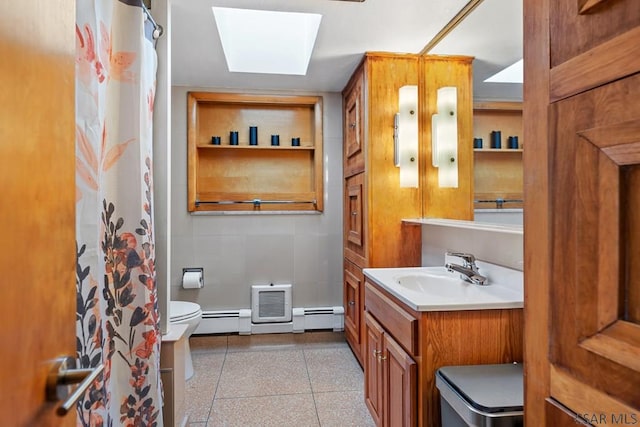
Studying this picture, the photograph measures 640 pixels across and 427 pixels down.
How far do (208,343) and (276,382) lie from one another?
92cm

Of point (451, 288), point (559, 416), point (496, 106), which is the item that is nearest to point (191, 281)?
point (451, 288)

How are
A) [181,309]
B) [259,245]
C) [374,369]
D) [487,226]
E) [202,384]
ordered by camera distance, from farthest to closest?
[259,245] < [181,309] < [202,384] < [374,369] < [487,226]

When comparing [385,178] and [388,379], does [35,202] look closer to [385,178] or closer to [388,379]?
[388,379]

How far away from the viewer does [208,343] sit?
2.99m

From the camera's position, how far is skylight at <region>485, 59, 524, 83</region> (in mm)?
1444

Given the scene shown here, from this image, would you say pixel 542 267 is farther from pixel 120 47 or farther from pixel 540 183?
pixel 120 47

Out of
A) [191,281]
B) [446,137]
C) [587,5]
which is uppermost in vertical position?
[446,137]

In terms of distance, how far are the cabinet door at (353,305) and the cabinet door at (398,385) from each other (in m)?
1.00

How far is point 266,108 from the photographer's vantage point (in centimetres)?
320

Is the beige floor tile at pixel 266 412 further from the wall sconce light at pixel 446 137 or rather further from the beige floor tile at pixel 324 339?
the wall sconce light at pixel 446 137

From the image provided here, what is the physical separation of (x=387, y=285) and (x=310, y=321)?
1781 millimetres

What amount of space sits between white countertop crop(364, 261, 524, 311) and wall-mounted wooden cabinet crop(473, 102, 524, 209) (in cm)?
33

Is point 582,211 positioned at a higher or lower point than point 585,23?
lower

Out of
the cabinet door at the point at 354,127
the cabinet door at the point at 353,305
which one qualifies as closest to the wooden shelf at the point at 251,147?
the cabinet door at the point at 354,127
